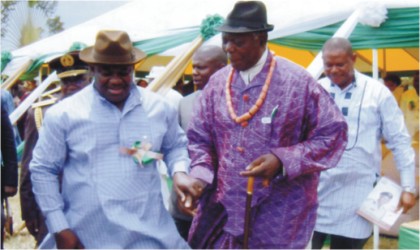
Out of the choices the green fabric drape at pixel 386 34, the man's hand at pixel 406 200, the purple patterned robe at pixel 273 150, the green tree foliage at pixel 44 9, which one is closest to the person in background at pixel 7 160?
the purple patterned robe at pixel 273 150

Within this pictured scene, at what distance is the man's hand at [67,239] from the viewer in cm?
320

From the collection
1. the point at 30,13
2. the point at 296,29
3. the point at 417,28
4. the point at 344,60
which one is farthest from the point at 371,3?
the point at 30,13

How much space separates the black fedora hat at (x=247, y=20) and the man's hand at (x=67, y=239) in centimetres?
114

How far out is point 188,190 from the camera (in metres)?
3.28

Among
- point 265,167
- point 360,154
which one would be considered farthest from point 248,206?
point 360,154

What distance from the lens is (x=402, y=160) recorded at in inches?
191

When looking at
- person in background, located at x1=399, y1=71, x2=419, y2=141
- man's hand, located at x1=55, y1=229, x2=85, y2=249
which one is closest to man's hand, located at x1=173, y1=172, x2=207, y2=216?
man's hand, located at x1=55, y1=229, x2=85, y2=249

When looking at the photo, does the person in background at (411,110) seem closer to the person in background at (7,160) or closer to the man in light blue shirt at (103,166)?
the person in background at (7,160)

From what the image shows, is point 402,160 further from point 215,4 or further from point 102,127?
point 215,4

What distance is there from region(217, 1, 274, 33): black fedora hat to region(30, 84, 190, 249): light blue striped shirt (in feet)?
1.87

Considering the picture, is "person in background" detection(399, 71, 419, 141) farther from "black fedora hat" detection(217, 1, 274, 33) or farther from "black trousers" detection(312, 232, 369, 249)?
"black fedora hat" detection(217, 1, 274, 33)

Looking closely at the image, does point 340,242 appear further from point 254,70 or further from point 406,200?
point 254,70

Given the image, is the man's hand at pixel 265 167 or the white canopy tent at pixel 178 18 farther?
the white canopy tent at pixel 178 18

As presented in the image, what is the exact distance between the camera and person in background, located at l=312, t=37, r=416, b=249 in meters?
4.91
